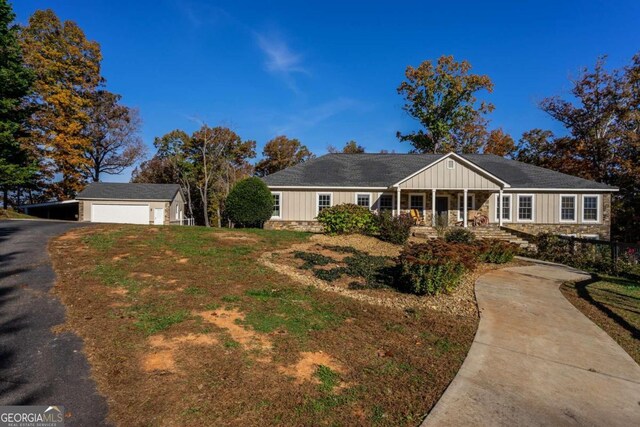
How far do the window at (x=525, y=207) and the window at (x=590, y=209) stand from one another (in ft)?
10.1

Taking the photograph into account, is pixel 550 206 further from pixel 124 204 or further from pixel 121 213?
pixel 121 213

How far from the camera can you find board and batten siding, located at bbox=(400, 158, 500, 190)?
19.4 meters

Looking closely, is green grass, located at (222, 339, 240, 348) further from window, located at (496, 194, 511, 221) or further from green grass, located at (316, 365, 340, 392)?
window, located at (496, 194, 511, 221)

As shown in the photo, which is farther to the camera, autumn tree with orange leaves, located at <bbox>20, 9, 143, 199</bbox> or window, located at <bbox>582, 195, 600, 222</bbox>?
autumn tree with orange leaves, located at <bbox>20, 9, 143, 199</bbox>

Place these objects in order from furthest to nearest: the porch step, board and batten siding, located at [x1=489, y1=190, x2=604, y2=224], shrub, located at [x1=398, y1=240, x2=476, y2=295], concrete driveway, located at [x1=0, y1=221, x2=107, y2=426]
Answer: board and batten siding, located at [x1=489, y1=190, x2=604, y2=224] < the porch step < shrub, located at [x1=398, y1=240, x2=476, y2=295] < concrete driveway, located at [x1=0, y1=221, x2=107, y2=426]

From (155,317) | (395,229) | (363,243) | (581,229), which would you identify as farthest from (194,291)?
(581,229)

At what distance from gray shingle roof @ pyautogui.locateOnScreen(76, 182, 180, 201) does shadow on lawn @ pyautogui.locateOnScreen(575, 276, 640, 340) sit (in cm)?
2744

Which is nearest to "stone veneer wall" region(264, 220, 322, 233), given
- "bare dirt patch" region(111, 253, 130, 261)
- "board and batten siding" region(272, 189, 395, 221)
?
"board and batten siding" region(272, 189, 395, 221)

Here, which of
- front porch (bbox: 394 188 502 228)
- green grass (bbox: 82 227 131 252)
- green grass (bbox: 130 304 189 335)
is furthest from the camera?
front porch (bbox: 394 188 502 228)

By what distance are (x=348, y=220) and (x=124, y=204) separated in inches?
831

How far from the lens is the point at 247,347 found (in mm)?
4359

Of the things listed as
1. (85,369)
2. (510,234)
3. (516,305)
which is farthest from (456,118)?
(85,369)

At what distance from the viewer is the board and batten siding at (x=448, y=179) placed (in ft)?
63.5

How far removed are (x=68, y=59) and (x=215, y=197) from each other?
1865 cm
